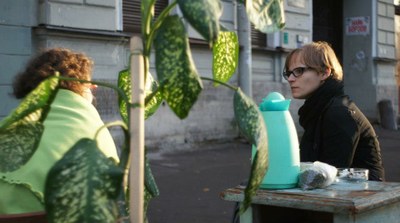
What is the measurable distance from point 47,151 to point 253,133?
810mm

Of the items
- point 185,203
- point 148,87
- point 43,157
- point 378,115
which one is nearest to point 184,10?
point 148,87

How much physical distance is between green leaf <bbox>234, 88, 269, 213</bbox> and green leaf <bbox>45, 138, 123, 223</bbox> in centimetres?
26

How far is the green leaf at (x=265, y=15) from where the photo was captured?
1169mm

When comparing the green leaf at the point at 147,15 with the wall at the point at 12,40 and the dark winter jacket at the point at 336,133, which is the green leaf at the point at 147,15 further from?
the wall at the point at 12,40

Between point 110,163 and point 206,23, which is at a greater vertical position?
point 206,23

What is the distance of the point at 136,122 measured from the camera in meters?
1.12

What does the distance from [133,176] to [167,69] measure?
20 cm

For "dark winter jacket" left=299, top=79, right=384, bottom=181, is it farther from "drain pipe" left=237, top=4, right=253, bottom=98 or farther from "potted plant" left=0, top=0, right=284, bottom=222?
"drain pipe" left=237, top=4, right=253, bottom=98

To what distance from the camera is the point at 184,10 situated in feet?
3.39

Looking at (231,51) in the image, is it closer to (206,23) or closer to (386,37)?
(206,23)

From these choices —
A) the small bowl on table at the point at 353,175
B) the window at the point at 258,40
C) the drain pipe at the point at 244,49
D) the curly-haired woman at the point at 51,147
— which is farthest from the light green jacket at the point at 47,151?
the window at the point at 258,40

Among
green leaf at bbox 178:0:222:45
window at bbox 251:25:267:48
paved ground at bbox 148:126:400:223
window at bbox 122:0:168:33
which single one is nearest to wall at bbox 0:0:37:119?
window at bbox 122:0:168:33

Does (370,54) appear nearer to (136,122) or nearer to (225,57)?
(225,57)

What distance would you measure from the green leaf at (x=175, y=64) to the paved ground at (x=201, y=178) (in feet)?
12.9
